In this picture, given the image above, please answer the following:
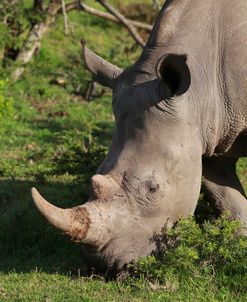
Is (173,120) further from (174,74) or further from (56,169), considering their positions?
(56,169)

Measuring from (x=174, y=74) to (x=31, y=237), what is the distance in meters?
2.41

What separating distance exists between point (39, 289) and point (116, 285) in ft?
1.76

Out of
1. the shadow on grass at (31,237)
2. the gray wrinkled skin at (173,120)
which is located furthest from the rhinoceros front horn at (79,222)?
the shadow on grass at (31,237)

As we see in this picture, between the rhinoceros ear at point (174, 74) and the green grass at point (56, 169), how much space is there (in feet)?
4.27

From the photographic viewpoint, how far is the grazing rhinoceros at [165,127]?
639 centimetres

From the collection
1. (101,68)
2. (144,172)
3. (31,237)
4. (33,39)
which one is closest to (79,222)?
(144,172)

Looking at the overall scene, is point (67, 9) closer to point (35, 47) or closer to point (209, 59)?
point (35, 47)

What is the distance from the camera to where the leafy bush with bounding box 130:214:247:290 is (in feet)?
20.9

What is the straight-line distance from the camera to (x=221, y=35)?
22.9ft

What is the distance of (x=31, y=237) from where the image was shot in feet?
26.7

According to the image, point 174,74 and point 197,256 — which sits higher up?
point 174,74

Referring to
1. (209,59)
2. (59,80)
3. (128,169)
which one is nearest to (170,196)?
(128,169)

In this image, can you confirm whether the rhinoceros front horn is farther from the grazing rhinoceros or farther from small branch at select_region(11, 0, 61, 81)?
small branch at select_region(11, 0, 61, 81)

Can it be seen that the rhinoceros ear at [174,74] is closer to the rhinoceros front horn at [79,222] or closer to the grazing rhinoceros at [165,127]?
the grazing rhinoceros at [165,127]
